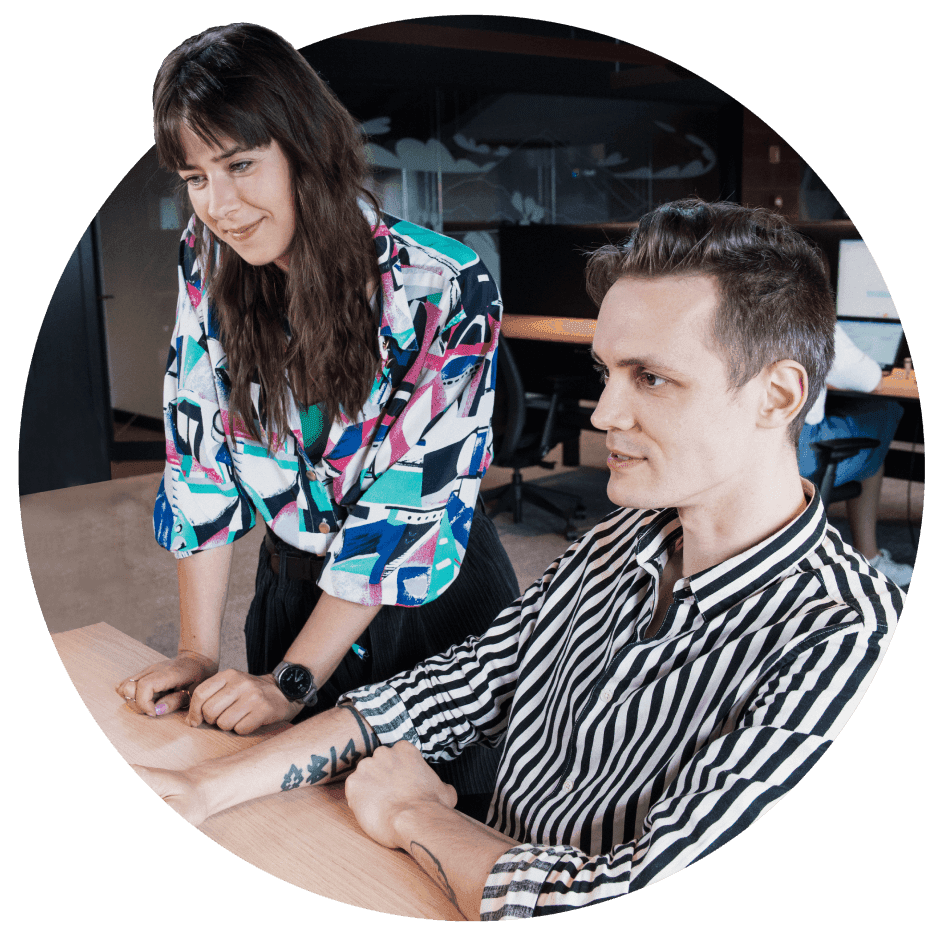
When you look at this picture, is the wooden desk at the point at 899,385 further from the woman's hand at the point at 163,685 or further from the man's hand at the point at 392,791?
the woman's hand at the point at 163,685

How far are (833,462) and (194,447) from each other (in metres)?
2.43

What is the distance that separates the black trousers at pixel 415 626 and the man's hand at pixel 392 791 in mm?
158

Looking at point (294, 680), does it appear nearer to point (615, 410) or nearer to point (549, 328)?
point (615, 410)

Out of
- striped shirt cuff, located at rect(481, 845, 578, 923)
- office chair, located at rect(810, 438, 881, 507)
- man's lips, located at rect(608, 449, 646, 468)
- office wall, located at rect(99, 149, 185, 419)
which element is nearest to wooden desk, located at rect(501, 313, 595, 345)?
man's lips, located at rect(608, 449, 646, 468)

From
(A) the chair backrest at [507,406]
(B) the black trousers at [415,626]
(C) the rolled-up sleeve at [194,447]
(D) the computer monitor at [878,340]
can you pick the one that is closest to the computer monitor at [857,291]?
(D) the computer monitor at [878,340]

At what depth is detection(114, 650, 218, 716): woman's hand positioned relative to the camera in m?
1.23

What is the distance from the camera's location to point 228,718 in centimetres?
118

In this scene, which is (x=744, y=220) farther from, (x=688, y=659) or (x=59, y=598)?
(x=59, y=598)

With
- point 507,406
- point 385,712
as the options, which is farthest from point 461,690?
point 507,406

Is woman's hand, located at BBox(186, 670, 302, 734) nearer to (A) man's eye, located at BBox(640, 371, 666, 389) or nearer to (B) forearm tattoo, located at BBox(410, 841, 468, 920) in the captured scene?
(B) forearm tattoo, located at BBox(410, 841, 468, 920)

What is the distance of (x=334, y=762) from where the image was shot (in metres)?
1.13

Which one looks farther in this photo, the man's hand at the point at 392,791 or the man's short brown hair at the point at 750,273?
the man's hand at the point at 392,791

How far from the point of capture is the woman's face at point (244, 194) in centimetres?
99

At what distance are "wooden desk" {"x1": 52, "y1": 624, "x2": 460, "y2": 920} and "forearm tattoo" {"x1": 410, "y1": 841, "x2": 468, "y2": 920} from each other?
0.04 feet
